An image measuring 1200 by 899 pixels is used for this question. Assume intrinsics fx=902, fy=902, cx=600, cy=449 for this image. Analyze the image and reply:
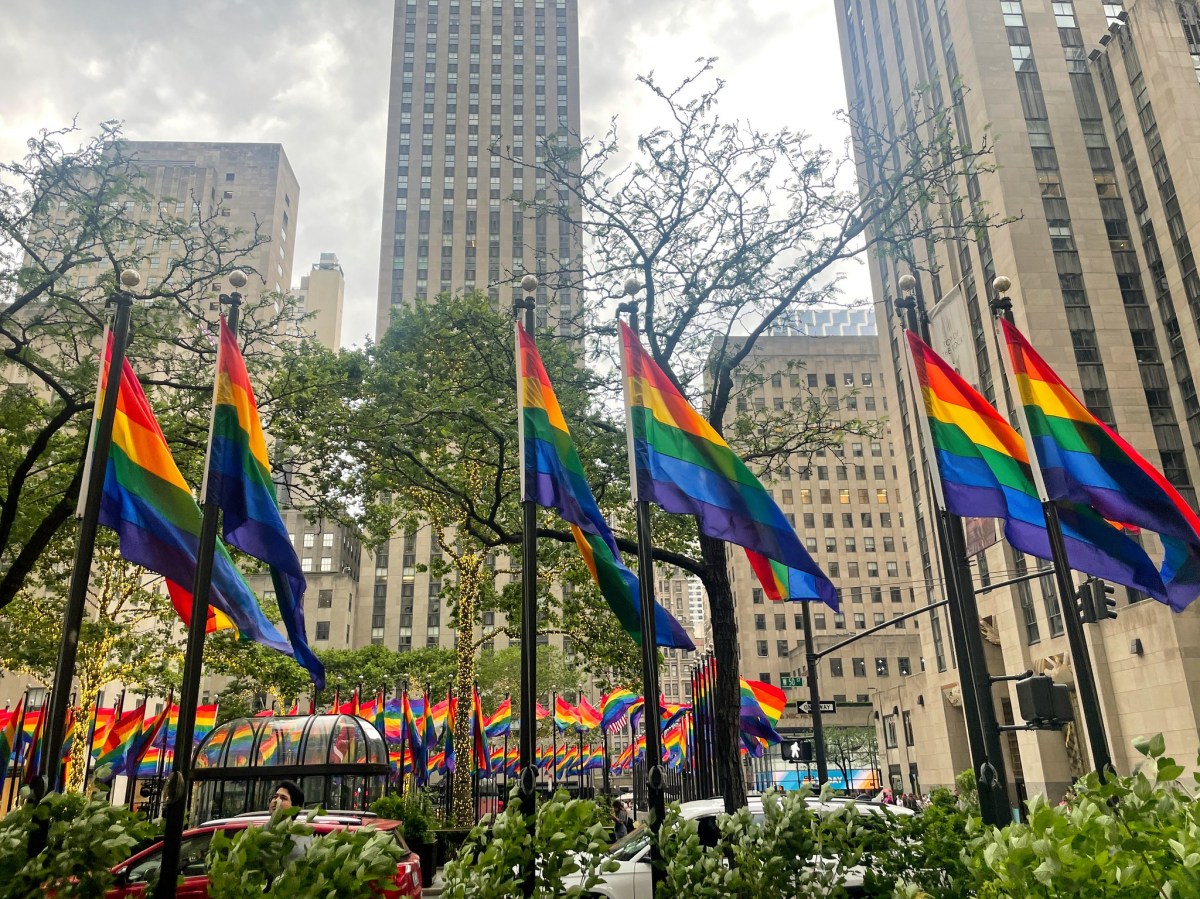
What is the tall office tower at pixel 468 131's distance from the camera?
113062 millimetres

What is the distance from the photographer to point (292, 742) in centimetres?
Answer: 2602

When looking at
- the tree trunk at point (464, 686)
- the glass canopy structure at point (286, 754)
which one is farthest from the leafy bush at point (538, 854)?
the tree trunk at point (464, 686)

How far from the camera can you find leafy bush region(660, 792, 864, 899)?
275 inches

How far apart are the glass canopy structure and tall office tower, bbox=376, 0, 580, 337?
283 feet

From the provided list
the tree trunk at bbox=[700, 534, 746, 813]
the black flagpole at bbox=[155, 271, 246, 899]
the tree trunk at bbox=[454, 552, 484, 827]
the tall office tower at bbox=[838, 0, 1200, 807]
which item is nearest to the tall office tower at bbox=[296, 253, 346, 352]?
the tall office tower at bbox=[838, 0, 1200, 807]

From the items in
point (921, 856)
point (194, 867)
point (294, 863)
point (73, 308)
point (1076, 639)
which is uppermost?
point (73, 308)

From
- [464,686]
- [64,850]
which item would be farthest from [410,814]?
[64,850]

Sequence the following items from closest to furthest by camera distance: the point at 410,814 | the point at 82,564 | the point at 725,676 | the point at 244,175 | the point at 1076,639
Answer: the point at 82,564, the point at 1076,639, the point at 725,676, the point at 410,814, the point at 244,175

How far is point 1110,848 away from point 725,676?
1071 centimetres

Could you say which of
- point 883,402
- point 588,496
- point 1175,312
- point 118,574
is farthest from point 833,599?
point 883,402

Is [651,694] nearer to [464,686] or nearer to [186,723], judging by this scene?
[186,723]

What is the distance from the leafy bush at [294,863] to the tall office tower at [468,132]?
328ft

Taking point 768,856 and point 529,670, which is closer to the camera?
point 768,856

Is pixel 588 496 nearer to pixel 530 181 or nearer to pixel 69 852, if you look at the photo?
pixel 69 852
